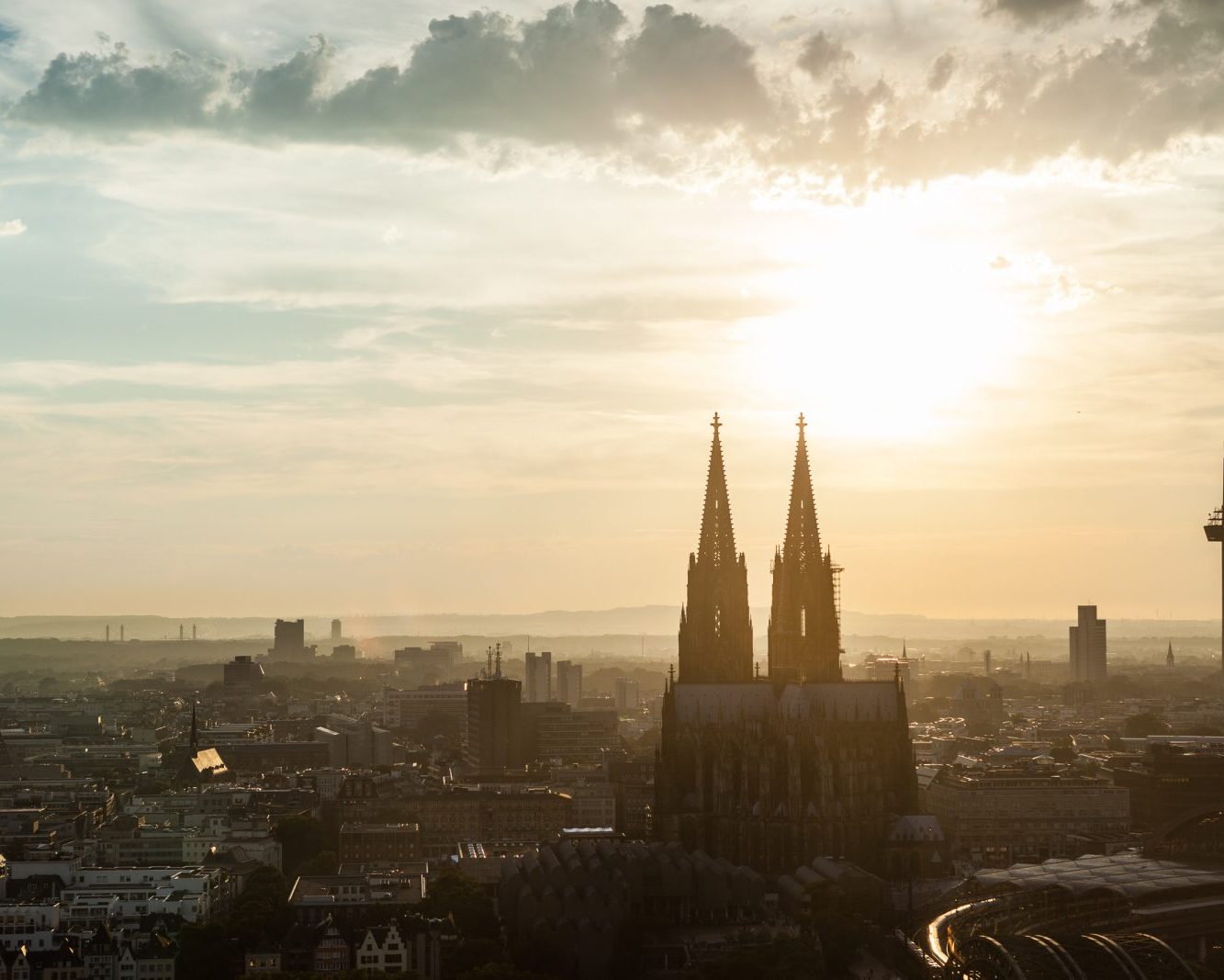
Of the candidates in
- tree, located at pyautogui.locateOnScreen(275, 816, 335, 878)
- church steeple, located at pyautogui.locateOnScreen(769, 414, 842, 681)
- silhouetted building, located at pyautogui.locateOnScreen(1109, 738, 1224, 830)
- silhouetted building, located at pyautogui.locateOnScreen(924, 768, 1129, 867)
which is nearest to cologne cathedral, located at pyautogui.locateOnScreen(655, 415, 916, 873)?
church steeple, located at pyautogui.locateOnScreen(769, 414, 842, 681)

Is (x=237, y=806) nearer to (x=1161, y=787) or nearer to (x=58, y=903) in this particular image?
(x=58, y=903)

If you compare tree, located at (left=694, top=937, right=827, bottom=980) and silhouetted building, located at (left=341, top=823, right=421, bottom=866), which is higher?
silhouetted building, located at (left=341, top=823, right=421, bottom=866)

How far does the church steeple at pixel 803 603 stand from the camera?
4931 inches

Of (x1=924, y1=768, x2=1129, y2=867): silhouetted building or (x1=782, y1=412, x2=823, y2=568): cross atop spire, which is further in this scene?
(x1=924, y1=768, x2=1129, y2=867): silhouetted building

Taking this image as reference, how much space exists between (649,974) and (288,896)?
25291 millimetres

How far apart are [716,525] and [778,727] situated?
1422cm

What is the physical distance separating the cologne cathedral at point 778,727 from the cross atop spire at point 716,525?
0.07 meters

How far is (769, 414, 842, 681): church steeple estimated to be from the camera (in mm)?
125250

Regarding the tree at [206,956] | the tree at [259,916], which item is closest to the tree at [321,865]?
the tree at [259,916]

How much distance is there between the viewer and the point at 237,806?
159125mm

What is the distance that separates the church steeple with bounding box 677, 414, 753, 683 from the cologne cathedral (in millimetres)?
72

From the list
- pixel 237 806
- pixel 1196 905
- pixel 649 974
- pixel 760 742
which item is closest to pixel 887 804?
pixel 760 742

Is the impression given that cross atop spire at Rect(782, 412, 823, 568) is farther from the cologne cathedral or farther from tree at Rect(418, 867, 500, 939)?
tree at Rect(418, 867, 500, 939)

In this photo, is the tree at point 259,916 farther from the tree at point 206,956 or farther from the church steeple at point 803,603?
the church steeple at point 803,603
